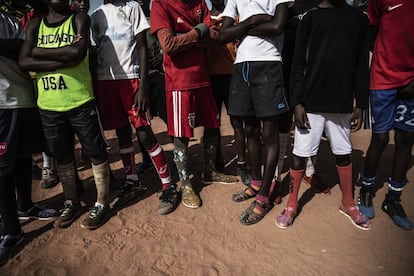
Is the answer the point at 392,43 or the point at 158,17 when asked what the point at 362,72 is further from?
the point at 158,17

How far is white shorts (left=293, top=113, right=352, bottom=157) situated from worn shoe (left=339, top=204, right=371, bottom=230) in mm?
577

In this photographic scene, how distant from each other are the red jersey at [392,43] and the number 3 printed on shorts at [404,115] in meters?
0.22

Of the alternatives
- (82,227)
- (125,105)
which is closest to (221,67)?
→ (125,105)

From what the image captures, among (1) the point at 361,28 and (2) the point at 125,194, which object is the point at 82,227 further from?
(1) the point at 361,28

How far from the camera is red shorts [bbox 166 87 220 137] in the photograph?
125 inches

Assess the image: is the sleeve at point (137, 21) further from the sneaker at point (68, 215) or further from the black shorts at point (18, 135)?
the sneaker at point (68, 215)

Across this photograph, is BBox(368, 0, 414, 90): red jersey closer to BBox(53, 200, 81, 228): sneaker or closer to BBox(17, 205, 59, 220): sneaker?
BBox(53, 200, 81, 228): sneaker

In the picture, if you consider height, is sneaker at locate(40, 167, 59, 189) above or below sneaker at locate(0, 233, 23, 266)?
below

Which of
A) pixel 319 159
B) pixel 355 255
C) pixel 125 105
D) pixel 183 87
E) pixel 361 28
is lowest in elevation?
pixel 319 159

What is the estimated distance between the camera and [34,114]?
115 inches

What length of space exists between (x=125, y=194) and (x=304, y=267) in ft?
6.79

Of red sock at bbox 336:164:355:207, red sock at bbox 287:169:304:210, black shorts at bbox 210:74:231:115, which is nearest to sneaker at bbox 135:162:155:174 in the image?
black shorts at bbox 210:74:231:115

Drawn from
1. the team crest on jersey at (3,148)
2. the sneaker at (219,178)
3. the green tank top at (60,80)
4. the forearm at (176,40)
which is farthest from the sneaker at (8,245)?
the forearm at (176,40)

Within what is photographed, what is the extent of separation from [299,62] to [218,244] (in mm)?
1704
